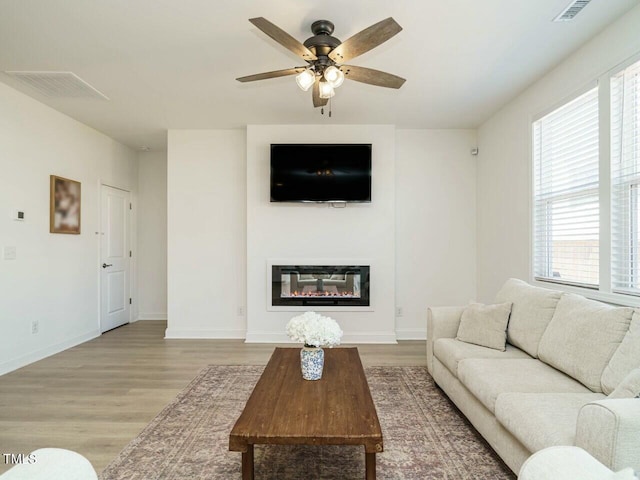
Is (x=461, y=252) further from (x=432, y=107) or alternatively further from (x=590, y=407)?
(x=590, y=407)

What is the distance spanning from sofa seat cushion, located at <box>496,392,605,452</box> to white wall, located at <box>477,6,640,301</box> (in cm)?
194

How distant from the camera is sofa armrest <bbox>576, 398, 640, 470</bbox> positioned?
1.18m

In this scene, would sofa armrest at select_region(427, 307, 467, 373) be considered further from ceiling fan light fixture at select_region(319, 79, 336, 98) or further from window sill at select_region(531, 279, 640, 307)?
ceiling fan light fixture at select_region(319, 79, 336, 98)

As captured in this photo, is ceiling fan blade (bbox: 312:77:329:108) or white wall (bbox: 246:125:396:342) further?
white wall (bbox: 246:125:396:342)

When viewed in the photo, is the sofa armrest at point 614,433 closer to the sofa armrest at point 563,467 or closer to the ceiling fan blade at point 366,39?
the sofa armrest at point 563,467

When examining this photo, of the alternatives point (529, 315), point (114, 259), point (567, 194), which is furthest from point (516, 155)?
point (114, 259)

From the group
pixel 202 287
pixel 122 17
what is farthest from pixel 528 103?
pixel 202 287

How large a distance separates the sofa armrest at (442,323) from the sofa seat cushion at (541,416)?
3.88ft

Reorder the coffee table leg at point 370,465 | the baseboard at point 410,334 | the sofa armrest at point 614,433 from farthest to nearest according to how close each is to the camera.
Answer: the baseboard at point 410,334
the coffee table leg at point 370,465
the sofa armrest at point 614,433

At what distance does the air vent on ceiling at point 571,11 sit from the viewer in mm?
2140

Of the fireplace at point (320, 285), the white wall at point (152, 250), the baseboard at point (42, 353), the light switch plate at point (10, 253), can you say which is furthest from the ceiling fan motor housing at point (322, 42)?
the white wall at point (152, 250)

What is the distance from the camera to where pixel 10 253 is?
11.0 ft

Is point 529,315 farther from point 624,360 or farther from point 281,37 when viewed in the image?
point 281,37

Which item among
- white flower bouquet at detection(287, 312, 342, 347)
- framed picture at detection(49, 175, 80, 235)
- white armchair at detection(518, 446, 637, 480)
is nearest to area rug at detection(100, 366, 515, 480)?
white flower bouquet at detection(287, 312, 342, 347)
